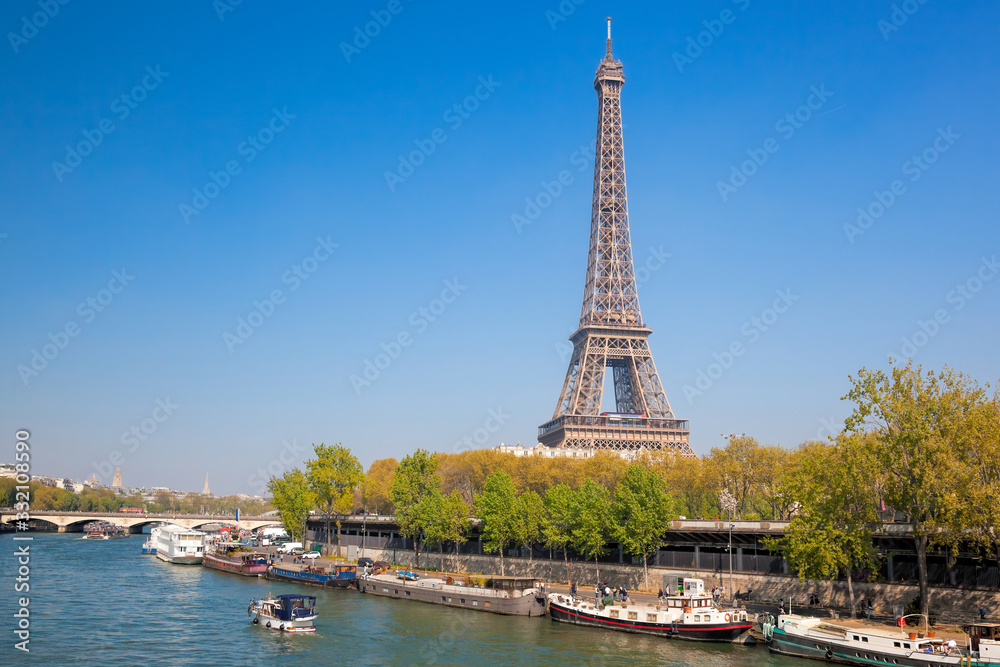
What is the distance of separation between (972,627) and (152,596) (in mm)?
67304

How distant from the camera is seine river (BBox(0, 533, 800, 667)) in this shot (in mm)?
48875

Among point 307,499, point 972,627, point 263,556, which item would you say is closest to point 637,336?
point 307,499

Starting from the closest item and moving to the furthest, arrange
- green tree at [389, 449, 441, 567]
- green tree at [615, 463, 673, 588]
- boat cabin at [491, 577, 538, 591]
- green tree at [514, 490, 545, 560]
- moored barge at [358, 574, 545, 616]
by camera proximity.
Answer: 1. moored barge at [358, 574, 545, 616]
2. boat cabin at [491, 577, 538, 591]
3. green tree at [615, 463, 673, 588]
4. green tree at [514, 490, 545, 560]
5. green tree at [389, 449, 441, 567]

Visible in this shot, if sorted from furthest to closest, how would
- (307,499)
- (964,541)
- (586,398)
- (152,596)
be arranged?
1. (586,398)
2. (307,499)
3. (152,596)
4. (964,541)

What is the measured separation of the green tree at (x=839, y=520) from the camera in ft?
186

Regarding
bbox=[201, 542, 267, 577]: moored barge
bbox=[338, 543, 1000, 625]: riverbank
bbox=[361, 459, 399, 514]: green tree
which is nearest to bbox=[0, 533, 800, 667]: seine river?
bbox=[338, 543, 1000, 625]: riverbank

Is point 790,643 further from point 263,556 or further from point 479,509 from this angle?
point 263,556

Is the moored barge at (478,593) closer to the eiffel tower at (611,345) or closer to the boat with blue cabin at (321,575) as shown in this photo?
the boat with blue cabin at (321,575)

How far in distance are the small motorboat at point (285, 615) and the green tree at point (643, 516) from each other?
93.7 ft

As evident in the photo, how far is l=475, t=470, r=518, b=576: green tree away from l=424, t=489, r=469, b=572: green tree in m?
3.48

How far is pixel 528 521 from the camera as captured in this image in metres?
83.1

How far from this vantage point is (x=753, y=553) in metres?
68.1

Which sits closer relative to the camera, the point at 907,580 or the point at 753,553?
the point at 907,580

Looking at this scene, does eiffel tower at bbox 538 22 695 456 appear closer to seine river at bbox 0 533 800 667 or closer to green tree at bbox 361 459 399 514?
green tree at bbox 361 459 399 514
